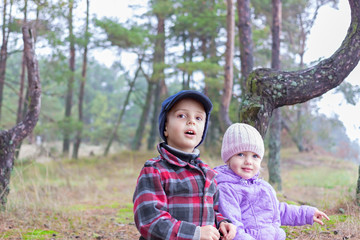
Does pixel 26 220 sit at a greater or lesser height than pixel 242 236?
lesser

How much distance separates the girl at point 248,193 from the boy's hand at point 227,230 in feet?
0.48

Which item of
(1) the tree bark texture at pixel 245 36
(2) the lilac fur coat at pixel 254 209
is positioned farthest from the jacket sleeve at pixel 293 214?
(1) the tree bark texture at pixel 245 36

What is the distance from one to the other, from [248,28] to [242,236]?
7.26 m

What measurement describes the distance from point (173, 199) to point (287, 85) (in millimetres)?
2049

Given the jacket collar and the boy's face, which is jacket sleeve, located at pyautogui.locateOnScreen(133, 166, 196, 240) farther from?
the boy's face

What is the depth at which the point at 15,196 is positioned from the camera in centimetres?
491

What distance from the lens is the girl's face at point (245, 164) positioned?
8.32 feet

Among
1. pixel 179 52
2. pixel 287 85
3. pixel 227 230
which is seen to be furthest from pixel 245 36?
pixel 179 52

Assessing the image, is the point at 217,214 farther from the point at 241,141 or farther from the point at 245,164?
the point at 241,141

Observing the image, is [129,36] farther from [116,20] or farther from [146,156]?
[146,156]

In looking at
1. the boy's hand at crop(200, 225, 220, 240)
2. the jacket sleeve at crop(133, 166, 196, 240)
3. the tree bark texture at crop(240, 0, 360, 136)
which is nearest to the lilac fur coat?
the boy's hand at crop(200, 225, 220, 240)

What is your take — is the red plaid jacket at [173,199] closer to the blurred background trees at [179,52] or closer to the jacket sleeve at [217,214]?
the jacket sleeve at [217,214]

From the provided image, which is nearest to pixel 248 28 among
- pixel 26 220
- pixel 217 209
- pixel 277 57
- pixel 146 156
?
pixel 277 57

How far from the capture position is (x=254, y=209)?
8.23 ft
